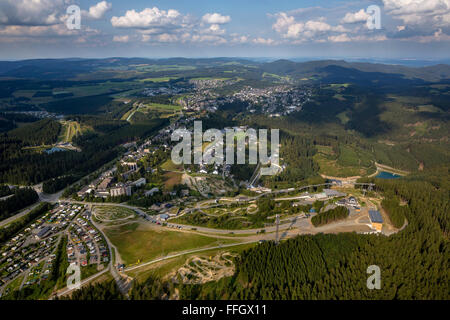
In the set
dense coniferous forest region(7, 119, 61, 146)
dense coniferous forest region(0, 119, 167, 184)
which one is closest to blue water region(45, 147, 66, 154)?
dense coniferous forest region(0, 119, 167, 184)

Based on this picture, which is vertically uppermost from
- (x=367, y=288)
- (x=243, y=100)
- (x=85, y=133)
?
(x=243, y=100)

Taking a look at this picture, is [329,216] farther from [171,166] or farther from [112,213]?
[171,166]

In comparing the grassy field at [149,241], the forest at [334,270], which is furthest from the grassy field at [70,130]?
the forest at [334,270]

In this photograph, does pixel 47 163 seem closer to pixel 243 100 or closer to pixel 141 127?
pixel 141 127

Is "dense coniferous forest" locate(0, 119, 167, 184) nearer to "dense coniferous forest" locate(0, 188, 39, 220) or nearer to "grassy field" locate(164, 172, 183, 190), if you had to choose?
"dense coniferous forest" locate(0, 188, 39, 220)

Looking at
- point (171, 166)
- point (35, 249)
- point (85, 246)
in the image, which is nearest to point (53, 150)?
point (171, 166)

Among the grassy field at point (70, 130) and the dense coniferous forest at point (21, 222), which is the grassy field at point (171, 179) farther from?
the grassy field at point (70, 130)

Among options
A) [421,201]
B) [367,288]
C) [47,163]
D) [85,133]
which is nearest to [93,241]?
[367,288]
